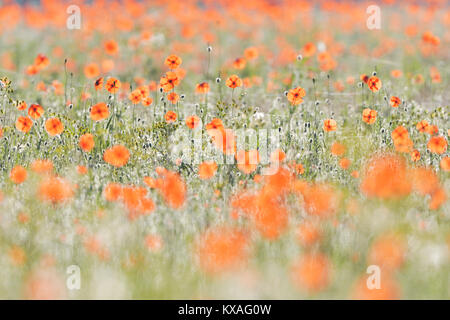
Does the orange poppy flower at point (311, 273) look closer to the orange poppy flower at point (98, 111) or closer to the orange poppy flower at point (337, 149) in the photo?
the orange poppy flower at point (337, 149)

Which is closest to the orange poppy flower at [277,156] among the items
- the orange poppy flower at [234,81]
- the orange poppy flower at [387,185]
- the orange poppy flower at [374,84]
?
the orange poppy flower at [387,185]

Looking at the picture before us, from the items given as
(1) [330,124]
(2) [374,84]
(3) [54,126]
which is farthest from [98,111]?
(2) [374,84]

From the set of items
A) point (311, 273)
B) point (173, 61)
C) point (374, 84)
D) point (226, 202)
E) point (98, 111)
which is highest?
point (173, 61)

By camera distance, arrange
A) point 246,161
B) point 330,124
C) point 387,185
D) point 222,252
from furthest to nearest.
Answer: point 330,124
point 246,161
point 387,185
point 222,252

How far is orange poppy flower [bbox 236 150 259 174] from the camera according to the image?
10.0 ft

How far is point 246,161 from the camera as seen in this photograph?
307 centimetres

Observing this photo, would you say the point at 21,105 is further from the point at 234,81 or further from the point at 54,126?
the point at 234,81

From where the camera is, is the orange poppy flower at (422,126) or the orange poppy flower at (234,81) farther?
the orange poppy flower at (234,81)

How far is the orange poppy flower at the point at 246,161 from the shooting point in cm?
306

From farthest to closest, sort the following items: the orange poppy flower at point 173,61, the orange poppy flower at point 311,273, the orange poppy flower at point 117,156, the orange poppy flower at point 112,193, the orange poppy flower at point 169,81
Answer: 1. the orange poppy flower at point 173,61
2. the orange poppy flower at point 169,81
3. the orange poppy flower at point 117,156
4. the orange poppy flower at point 112,193
5. the orange poppy flower at point 311,273

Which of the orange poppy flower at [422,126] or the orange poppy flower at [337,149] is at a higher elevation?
the orange poppy flower at [422,126]

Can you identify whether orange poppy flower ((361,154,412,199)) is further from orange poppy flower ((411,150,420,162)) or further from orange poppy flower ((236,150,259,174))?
orange poppy flower ((236,150,259,174))

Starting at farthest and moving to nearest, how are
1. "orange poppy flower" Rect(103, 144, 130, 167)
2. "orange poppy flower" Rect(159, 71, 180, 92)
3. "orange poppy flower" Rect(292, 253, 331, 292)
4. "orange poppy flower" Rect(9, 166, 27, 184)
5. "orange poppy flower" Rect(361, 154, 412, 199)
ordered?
"orange poppy flower" Rect(159, 71, 180, 92)
"orange poppy flower" Rect(103, 144, 130, 167)
"orange poppy flower" Rect(9, 166, 27, 184)
"orange poppy flower" Rect(361, 154, 412, 199)
"orange poppy flower" Rect(292, 253, 331, 292)

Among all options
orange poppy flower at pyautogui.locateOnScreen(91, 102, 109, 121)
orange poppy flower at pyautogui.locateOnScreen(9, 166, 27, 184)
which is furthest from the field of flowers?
orange poppy flower at pyautogui.locateOnScreen(91, 102, 109, 121)
